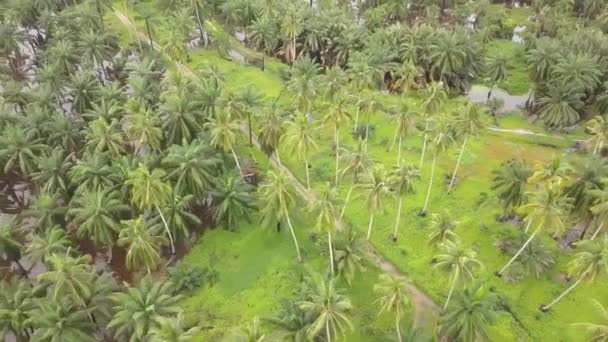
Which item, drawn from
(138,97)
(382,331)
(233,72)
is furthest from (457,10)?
(382,331)

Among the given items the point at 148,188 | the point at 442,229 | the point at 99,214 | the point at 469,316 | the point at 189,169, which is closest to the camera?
the point at 469,316

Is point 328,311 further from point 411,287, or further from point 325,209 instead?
point 411,287

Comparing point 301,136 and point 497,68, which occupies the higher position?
point 301,136

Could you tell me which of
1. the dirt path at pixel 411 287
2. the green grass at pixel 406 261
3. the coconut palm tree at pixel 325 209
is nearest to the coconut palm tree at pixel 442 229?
the green grass at pixel 406 261

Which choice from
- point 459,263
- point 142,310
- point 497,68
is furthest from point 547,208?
point 497,68

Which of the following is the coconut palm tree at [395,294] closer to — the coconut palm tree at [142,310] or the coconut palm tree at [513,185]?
the coconut palm tree at [142,310]
